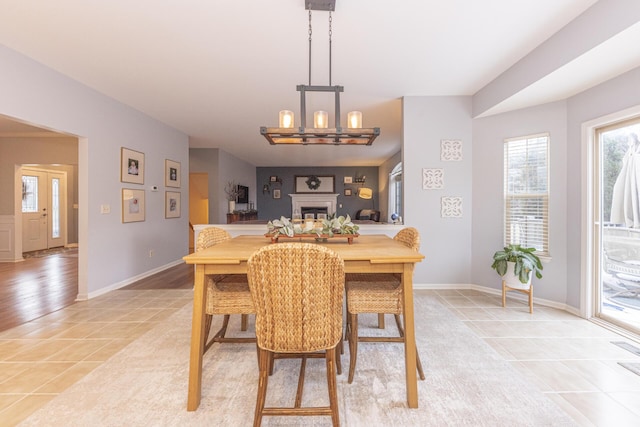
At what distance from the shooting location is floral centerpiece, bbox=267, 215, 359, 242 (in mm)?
2355

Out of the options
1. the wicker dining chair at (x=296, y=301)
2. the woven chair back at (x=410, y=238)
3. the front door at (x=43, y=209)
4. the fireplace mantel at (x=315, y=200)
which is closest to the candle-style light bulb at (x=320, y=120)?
the woven chair back at (x=410, y=238)

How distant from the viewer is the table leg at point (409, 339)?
1.70 m

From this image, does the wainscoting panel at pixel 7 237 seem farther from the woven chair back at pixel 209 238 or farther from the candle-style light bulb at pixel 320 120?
the candle-style light bulb at pixel 320 120

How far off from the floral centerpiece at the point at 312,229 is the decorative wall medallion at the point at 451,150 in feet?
7.13

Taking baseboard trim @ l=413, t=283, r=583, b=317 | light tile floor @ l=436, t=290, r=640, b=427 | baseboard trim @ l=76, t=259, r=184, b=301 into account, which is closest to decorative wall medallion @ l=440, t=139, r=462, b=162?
baseboard trim @ l=413, t=283, r=583, b=317

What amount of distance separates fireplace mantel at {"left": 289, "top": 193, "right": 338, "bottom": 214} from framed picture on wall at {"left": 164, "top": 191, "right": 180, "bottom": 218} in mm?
4646

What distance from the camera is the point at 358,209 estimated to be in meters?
10.1

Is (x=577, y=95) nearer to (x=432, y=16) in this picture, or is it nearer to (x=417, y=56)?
(x=417, y=56)

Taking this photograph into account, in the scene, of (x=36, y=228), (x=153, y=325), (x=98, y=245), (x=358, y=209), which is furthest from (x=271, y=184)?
(x=153, y=325)

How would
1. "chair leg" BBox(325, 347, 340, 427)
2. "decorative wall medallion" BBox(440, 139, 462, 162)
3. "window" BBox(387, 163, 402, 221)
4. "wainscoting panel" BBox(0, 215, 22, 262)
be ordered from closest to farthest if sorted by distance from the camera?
"chair leg" BBox(325, 347, 340, 427) < "decorative wall medallion" BBox(440, 139, 462, 162) < "wainscoting panel" BBox(0, 215, 22, 262) < "window" BBox(387, 163, 402, 221)

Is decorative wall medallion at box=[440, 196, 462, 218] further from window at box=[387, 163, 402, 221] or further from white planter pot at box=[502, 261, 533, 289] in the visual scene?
window at box=[387, 163, 402, 221]

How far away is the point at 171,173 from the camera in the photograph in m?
5.39

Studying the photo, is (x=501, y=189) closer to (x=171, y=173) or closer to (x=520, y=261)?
(x=520, y=261)

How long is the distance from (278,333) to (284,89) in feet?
9.96
